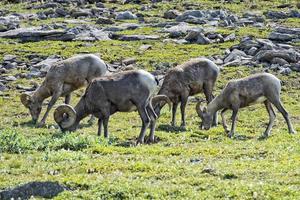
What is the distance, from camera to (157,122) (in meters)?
28.8

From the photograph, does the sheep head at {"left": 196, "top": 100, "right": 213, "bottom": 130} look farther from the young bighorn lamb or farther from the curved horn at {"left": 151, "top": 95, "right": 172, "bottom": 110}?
the curved horn at {"left": 151, "top": 95, "right": 172, "bottom": 110}

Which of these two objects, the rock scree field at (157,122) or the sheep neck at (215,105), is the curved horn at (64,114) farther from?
the sheep neck at (215,105)

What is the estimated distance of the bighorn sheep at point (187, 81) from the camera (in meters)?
28.1

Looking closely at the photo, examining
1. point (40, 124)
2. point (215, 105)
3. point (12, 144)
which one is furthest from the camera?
point (40, 124)

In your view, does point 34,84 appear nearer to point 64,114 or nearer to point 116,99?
point 64,114

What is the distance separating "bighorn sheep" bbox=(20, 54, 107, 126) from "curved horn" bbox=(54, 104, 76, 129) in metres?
5.20

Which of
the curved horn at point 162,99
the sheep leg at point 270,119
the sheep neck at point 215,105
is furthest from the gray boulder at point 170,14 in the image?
the curved horn at point 162,99

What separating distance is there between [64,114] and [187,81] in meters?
6.46

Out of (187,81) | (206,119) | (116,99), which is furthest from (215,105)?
(116,99)

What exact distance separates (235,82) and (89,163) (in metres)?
10.2

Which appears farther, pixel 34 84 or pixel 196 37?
pixel 196 37

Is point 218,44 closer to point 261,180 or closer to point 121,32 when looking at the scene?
point 121,32

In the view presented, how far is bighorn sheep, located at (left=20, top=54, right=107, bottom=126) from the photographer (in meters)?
29.4

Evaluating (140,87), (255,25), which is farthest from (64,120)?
(255,25)
